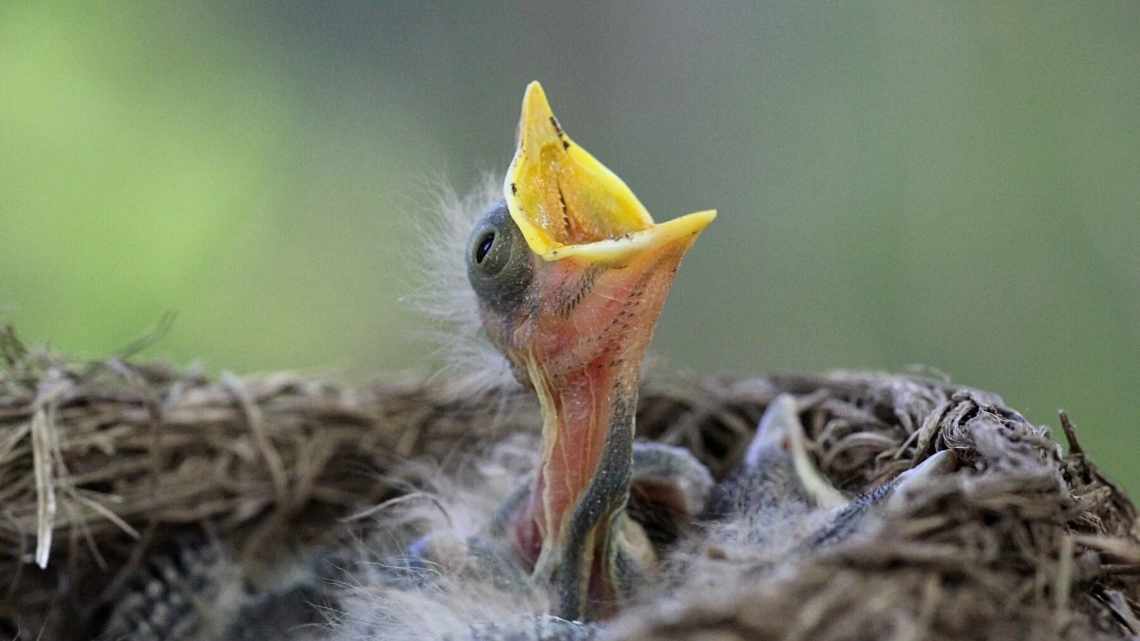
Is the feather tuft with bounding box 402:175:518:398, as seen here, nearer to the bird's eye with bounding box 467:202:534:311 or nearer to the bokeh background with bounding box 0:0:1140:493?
the bird's eye with bounding box 467:202:534:311

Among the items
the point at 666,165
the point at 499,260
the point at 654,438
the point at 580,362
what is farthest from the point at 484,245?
the point at 666,165

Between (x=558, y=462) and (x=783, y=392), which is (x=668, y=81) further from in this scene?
(x=558, y=462)

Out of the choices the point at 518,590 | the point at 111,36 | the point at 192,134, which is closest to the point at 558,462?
the point at 518,590

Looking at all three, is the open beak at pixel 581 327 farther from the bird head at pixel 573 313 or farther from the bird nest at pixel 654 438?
the bird nest at pixel 654 438

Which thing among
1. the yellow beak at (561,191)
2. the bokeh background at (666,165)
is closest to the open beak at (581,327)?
the yellow beak at (561,191)

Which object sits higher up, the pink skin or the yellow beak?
the yellow beak

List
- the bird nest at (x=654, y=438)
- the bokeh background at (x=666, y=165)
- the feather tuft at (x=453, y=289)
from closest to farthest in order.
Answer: the bird nest at (x=654, y=438) → the feather tuft at (x=453, y=289) → the bokeh background at (x=666, y=165)

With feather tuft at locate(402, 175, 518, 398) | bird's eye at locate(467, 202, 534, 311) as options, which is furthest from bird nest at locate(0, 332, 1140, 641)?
bird's eye at locate(467, 202, 534, 311)
